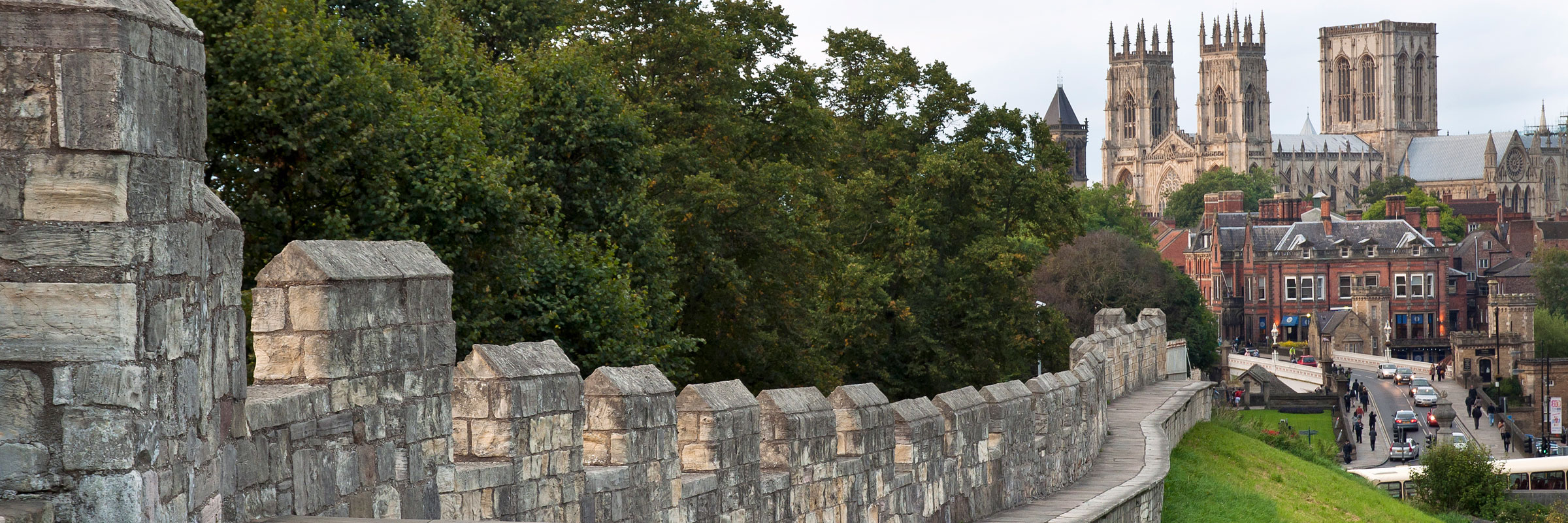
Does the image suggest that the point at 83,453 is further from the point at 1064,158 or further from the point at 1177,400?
the point at 1064,158

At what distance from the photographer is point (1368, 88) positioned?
182m

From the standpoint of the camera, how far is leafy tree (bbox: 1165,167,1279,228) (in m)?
152

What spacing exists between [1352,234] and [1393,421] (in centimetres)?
4588

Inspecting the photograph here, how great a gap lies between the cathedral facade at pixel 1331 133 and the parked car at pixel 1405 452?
373ft

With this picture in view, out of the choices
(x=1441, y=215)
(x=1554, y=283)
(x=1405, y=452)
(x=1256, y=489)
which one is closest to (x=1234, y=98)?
(x=1441, y=215)

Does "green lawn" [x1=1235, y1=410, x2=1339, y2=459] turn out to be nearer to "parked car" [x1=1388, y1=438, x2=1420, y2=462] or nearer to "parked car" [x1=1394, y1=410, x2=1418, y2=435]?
"parked car" [x1=1388, y1=438, x2=1420, y2=462]

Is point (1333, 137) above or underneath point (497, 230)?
above

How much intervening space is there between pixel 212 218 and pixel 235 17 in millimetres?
14043

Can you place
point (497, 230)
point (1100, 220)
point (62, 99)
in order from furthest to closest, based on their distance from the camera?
1. point (1100, 220)
2. point (497, 230)
3. point (62, 99)

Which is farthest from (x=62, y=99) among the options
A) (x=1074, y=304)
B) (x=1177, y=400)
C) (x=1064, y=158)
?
(x=1074, y=304)

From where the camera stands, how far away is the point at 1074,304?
60.7m

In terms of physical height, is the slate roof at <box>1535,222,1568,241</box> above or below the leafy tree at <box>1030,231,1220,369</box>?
above

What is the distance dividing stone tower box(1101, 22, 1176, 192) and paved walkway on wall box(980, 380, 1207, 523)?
148m

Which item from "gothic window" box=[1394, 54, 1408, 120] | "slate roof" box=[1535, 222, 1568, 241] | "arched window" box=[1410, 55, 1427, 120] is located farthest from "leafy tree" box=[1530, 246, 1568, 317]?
"arched window" box=[1410, 55, 1427, 120]
